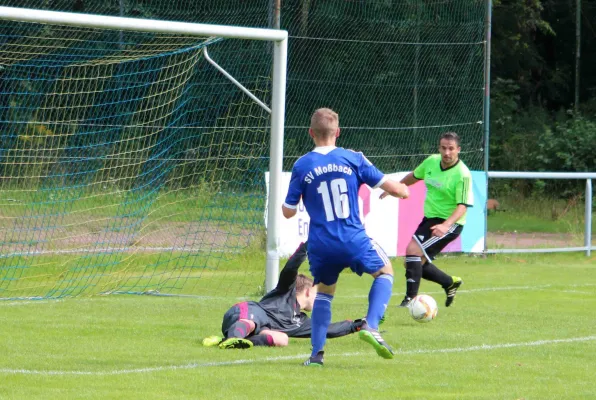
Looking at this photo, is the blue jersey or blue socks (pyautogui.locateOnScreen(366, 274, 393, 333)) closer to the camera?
the blue jersey

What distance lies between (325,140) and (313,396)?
1.84m

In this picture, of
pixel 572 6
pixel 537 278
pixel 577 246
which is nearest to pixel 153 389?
pixel 537 278

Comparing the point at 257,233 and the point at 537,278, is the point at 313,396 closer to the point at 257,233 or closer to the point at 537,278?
the point at 257,233

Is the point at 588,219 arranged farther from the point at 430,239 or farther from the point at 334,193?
the point at 334,193

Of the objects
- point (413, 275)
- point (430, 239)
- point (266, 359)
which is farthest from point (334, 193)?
point (430, 239)

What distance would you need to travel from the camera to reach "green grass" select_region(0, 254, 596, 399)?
20.8 feet

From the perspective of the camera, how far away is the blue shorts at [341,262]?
7.14 metres

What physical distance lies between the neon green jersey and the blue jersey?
3597 millimetres

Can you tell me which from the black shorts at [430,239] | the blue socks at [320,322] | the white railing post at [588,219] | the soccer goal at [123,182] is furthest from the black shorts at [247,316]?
the white railing post at [588,219]

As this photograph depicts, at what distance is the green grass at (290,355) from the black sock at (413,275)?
22 cm

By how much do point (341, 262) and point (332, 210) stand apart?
0.35m

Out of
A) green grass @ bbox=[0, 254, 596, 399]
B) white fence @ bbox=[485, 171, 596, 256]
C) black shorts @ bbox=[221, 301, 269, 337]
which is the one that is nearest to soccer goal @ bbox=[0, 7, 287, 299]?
green grass @ bbox=[0, 254, 596, 399]

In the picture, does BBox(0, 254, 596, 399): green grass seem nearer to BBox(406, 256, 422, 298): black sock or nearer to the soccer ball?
the soccer ball

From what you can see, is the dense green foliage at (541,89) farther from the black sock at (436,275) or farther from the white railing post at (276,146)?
the white railing post at (276,146)
